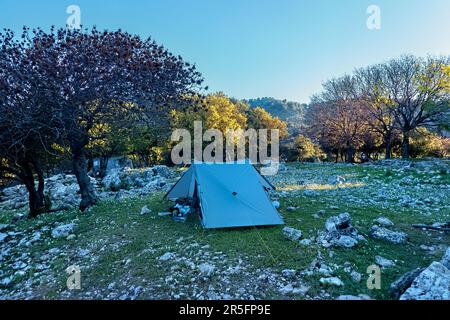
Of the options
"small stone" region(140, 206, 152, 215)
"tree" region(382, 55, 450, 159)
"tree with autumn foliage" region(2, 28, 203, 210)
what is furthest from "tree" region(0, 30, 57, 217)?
"tree" region(382, 55, 450, 159)

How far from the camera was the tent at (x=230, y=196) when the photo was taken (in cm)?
756

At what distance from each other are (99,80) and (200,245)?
20.2ft

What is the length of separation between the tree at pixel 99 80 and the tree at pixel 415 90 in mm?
23289

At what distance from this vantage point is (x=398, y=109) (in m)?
27.1

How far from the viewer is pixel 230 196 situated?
8.05m

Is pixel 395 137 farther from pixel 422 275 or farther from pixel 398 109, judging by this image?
pixel 422 275

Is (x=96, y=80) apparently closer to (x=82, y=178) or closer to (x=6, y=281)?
(x=82, y=178)

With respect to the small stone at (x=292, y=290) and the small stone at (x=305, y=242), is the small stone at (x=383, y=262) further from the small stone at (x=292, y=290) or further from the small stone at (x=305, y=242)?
the small stone at (x=292, y=290)

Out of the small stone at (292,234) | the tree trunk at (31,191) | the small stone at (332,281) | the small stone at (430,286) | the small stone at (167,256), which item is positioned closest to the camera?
the small stone at (430,286)

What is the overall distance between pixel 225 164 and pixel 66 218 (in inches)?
222

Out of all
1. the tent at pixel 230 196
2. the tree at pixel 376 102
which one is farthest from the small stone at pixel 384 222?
the tree at pixel 376 102

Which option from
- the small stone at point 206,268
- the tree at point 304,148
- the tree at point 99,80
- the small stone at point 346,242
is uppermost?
the tree at point 99,80

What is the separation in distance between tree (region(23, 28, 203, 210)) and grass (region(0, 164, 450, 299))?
3.16m

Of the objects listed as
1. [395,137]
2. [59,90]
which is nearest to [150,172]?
[59,90]
